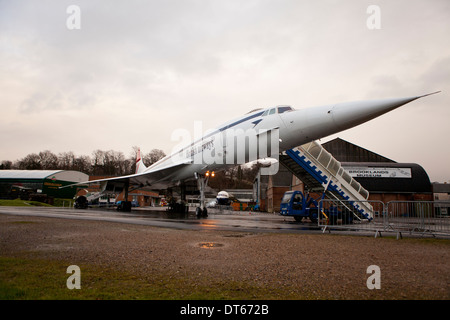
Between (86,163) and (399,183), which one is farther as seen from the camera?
(86,163)

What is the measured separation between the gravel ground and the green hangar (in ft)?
147

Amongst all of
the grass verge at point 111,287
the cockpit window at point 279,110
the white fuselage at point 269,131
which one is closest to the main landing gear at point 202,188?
the white fuselage at point 269,131

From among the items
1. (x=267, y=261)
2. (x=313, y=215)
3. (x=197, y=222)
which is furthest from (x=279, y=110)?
(x=267, y=261)

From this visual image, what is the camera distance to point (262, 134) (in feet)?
36.9

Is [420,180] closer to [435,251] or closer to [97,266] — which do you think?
[435,251]

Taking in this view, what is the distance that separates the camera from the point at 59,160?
3142 inches

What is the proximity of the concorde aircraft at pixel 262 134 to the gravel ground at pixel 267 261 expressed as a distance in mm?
3859

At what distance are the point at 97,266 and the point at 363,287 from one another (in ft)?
11.3

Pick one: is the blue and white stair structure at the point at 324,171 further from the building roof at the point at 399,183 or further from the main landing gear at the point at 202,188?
the building roof at the point at 399,183

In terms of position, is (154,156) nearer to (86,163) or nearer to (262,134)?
(86,163)

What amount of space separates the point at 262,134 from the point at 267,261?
24.1 feet

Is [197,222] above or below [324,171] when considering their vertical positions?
below

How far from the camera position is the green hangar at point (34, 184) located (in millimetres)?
44594

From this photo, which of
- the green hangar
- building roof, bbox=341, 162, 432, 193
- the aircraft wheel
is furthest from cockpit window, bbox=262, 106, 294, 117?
the green hangar
